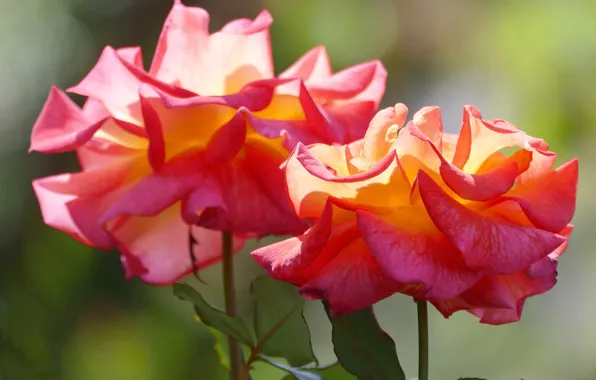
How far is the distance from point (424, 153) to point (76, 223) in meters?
0.18

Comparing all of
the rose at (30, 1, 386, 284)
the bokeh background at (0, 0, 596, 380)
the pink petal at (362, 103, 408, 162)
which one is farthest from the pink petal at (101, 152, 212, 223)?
the bokeh background at (0, 0, 596, 380)

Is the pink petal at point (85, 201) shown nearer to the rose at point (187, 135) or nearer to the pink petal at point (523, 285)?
the rose at point (187, 135)

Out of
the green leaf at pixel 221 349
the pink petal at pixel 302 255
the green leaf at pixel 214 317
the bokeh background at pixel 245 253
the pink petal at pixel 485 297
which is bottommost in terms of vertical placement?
the bokeh background at pixel 245 253

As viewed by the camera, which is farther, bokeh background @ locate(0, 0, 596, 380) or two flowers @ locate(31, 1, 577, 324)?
bokeh background @ locate(0, 0, 596, 380)

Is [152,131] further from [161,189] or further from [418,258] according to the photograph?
[418,258]

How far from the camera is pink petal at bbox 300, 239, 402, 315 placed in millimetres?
264

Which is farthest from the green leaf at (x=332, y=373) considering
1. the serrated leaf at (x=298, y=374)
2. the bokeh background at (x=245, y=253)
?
the bokeh background at (x=245, y=253)

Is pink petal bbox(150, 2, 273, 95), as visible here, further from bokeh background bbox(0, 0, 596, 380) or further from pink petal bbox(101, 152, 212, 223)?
bokeh background bbox(0, 0, 596, 380)

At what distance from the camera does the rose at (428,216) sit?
265 millimetres

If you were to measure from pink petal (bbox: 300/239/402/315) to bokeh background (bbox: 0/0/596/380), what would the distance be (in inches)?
41.4

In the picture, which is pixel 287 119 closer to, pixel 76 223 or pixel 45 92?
pixel 76 223

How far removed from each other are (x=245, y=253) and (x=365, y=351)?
4.51 feet

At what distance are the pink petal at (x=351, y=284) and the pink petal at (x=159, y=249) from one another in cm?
16

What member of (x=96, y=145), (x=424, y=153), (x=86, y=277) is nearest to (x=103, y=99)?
(x=96, y=145)
